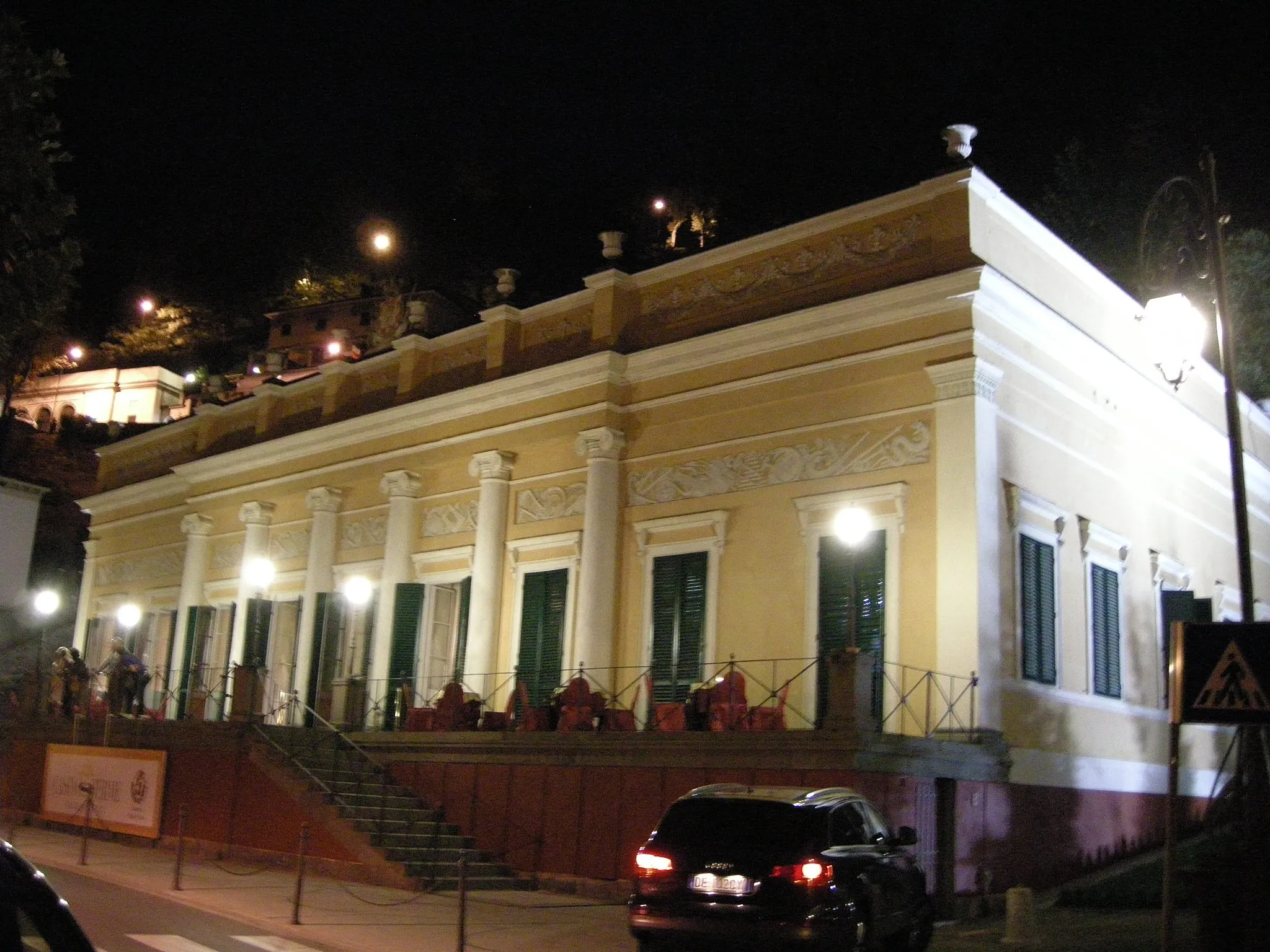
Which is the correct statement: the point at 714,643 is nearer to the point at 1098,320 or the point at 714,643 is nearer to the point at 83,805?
the point at 1098,320

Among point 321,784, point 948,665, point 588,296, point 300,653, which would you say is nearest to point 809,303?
point 588,296

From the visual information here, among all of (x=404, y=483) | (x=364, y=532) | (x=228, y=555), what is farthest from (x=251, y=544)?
(x=404, y=483)

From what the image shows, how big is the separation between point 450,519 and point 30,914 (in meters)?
20.9

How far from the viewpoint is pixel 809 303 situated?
64.7ft

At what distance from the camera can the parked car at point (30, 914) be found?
3490 millimetres

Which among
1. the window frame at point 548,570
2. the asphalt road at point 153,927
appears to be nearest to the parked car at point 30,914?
the asphalt road at point 153,927

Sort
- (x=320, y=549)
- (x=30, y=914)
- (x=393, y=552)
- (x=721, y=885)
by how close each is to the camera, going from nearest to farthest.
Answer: (x=30, y=914) < (x=721, y=885) < (x=393, y=552) < (x=320, y=549)

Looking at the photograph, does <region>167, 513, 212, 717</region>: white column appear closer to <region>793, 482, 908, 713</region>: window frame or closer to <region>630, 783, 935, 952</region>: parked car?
<region>793, 482, 908, 713</region>: window frame

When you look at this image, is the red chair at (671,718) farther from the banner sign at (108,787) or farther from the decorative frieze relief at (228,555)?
the decorative frieze relief at (228,555)

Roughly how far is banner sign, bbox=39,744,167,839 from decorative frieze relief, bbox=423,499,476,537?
633 cm

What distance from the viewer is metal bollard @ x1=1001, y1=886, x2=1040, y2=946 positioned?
43.2 ft

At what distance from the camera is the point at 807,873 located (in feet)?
32.0

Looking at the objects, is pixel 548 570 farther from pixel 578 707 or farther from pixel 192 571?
pixel 192 571

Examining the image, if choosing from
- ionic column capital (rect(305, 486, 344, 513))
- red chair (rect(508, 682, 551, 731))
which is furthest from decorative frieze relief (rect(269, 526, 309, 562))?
red chair (rect(508, 682, 551, 731))
